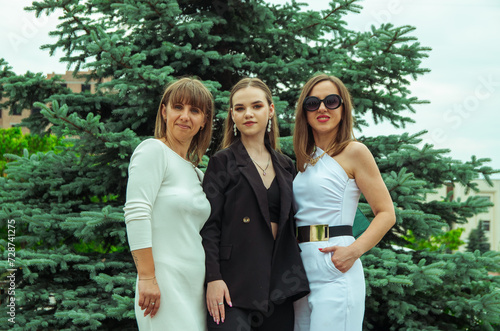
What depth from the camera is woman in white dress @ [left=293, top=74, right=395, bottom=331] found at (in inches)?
96.3

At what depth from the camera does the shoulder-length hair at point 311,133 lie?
8.98ft

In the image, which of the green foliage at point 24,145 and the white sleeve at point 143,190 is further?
the green foliage at point 24,145

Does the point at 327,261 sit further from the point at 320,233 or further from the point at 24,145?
the point at 24,145

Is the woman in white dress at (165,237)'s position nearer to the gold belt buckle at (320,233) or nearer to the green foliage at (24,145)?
the gold belt buckle at (320,233)

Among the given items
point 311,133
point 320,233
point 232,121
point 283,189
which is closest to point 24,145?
point 232,121

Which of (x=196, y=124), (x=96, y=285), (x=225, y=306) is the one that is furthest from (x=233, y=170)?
(x=96, y=285)

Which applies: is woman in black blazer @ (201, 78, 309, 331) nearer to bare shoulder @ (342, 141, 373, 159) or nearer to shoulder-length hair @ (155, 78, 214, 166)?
shoulder-length hair @ (155, 78, 214, 166)

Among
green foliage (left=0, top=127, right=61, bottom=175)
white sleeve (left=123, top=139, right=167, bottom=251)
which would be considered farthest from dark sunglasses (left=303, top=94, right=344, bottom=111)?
green foliage (left=0, top=127, right=61, bottom=175)

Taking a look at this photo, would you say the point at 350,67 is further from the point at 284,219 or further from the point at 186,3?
the point at 284,219

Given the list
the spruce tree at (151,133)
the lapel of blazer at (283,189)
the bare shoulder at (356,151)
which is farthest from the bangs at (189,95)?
the spruce tree at (151,133)

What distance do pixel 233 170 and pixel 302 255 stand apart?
25.2 inches

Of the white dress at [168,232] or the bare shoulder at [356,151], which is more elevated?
the bare shoulder at [356,151]

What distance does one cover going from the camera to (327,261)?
2.48 metres

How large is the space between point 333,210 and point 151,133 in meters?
3.38
